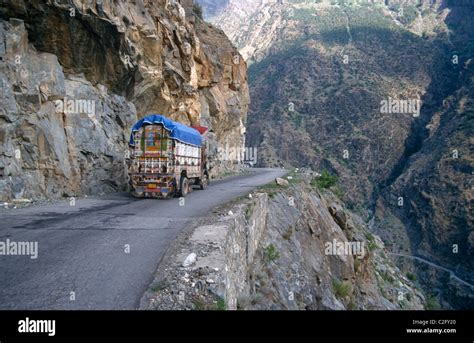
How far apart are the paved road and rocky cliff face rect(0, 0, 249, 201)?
124 inches

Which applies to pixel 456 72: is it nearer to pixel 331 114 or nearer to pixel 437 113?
pixel 437 113

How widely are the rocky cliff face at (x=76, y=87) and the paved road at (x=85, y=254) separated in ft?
10.4

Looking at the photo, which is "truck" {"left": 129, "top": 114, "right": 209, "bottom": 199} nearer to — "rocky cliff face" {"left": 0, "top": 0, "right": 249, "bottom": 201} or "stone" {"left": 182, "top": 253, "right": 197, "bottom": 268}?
"rocky cliff face" {"left": 0, "top": 0, "right": 249, "bottom": 201}

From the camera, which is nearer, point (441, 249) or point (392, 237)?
point (441, 249)

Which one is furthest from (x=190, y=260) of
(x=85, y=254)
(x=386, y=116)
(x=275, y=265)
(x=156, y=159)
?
(x=386, y=116)

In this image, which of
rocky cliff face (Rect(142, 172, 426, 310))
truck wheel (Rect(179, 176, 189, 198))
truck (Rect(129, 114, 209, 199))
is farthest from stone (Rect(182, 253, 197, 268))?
truck wheel (Rect(179, 176, 189, 198))

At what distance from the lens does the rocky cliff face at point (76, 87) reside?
13.2 meters

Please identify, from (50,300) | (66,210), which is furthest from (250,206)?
(50,300)

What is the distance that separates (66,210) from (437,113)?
275 feet

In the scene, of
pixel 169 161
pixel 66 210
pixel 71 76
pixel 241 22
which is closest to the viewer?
pixel 66 210

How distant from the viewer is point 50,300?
14.8 ft

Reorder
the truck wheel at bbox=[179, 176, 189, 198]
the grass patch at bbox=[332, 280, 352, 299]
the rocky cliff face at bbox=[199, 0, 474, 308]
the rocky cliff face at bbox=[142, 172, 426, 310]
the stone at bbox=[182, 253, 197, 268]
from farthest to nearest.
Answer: the rocky cliff face at bbox=[199, 0, 474, 308]
the grass patch at bbox=[332, 280, 352, 299]
the truck wheel at bbox=[179, 176, 189, 198]
the stone at bbox=[182, 253, 197, 268]
the rocky cliff face at bbox=[142, 172, 426, 310]

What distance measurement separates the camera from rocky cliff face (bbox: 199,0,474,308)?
5534cm

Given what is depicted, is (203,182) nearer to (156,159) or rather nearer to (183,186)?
(183,186)
